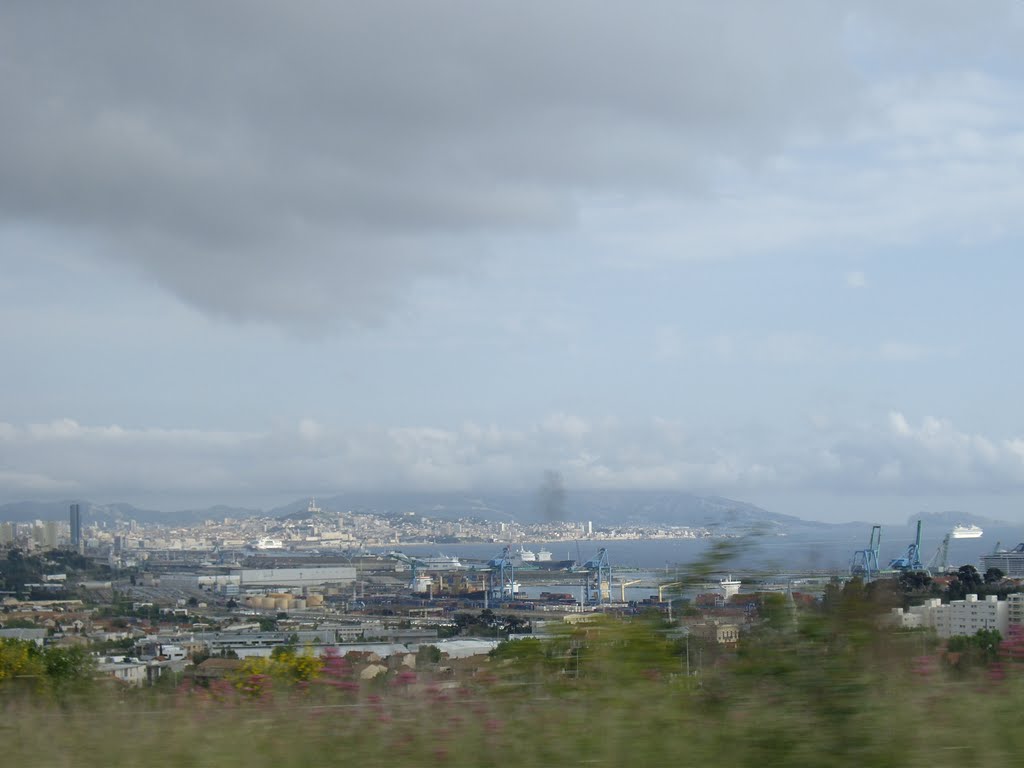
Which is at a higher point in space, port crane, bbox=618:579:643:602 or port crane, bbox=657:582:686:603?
port crane, bbox=657:582:686:603

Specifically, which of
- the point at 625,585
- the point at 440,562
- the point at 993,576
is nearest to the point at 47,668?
the point at 625,585

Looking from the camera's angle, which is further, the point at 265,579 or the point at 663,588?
the point at 265,579

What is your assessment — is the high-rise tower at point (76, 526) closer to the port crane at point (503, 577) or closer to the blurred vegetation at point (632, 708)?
the port crane at point (503, 577)

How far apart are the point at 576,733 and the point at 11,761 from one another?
2669 mm

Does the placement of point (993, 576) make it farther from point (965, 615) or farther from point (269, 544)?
point (269, 544)

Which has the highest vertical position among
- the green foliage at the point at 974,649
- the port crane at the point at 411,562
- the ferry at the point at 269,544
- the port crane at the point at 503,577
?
the green foliage at the point at 974,649

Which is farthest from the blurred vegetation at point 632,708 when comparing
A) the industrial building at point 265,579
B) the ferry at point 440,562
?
the ferry at point 440,562

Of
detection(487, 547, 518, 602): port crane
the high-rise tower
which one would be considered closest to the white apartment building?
detection(487, 547, 518, 602): port crane

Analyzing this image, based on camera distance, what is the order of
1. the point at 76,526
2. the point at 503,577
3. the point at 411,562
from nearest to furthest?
the point at 503,577
the point at 411,562
the point at 76,526

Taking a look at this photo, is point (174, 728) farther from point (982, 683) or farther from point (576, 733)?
point (982, 683)

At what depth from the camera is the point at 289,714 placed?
216 inches

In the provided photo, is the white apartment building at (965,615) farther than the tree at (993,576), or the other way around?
the tree at (993,576)

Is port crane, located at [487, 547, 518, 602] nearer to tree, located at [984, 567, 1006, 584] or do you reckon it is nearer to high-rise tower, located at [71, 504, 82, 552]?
tree, located at [984, 567, 1006, 584]

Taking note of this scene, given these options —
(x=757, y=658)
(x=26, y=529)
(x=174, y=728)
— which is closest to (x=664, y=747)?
(x=757, y=658)
